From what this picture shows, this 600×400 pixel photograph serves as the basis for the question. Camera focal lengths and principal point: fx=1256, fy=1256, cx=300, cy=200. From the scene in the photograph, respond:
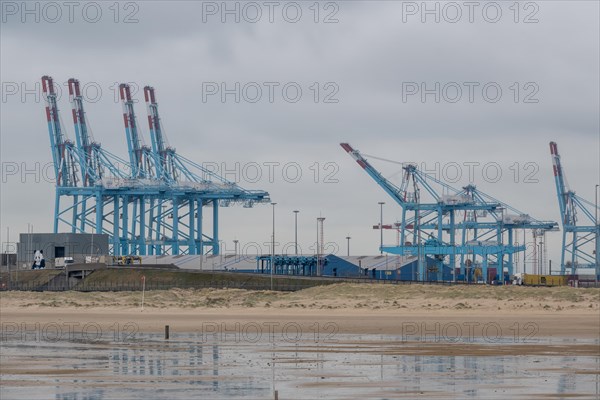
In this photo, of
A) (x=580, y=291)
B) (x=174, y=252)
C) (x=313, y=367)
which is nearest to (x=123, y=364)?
(x=313, y=367)

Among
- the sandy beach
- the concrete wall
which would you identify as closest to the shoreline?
the sandy beach

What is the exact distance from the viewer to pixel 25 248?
143375 mm

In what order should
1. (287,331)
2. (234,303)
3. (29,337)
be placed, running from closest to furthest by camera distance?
(29,337) < (287,331) < (234,303)

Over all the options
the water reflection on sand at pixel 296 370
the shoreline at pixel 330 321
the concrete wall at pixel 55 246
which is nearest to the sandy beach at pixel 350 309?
the shoreline at pixel 330 321

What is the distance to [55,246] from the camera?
144 m

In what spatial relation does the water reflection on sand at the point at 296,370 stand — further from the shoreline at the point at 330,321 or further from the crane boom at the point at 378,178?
the crane boom at the point at 378,178

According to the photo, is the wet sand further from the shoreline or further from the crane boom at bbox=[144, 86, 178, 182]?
the crane boom at bbox=[144, 86, 178, 182]

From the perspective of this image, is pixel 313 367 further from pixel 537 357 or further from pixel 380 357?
pixel 537 357

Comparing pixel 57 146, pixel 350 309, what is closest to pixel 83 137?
pixel 57 146

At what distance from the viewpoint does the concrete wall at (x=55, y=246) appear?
14255cm

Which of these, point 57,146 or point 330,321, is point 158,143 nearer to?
point 57,146

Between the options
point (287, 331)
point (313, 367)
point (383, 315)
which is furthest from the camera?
point (383, 315)

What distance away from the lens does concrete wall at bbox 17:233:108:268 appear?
14255 centimetres

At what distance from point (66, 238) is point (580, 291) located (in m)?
73.7
